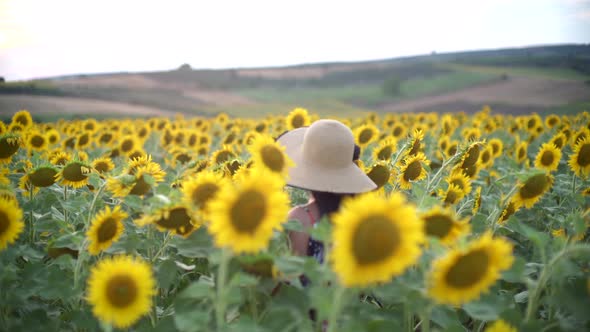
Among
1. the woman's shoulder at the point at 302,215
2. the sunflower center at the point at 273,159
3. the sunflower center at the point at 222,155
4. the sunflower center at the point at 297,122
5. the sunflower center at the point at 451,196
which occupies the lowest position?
the sunflower center at the point at 451,196

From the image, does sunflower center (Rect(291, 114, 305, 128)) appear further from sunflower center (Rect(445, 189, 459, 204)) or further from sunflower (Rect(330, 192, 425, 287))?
sunflower (Rect(330, 192, 425, 287))

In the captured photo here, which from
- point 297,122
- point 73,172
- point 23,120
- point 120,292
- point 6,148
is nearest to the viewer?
point 120,292

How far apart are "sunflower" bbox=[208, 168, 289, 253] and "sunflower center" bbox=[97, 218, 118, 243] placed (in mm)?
798

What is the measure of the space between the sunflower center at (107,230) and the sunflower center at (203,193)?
472 millimetres

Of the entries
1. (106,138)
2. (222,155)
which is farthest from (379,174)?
(106,138)

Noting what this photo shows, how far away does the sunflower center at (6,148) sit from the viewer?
3.09 m

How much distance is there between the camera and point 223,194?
57.8 inches

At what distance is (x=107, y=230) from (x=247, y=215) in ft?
2.98

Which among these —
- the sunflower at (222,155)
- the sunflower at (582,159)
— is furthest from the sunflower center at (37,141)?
the sunflower at (582,159)

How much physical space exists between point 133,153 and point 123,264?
420cm

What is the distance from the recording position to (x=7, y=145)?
312 centimetres

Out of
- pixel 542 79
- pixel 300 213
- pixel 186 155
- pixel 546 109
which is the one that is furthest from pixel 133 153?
pixel 542 79

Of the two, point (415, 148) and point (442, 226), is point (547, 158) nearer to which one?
point (415, 148)

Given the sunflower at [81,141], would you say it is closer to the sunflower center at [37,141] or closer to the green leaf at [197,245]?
the sunflower center at [37,141]
